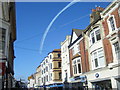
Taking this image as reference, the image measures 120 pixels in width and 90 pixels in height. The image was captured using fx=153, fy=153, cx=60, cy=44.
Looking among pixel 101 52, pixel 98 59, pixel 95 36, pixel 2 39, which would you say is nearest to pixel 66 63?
pixel 95 36

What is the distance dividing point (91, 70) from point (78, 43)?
6167 mm

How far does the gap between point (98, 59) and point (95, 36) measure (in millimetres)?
3042

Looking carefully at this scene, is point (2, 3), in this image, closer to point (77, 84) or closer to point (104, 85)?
point (104, 85)

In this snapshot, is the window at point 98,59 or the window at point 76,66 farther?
the window at point 76,66

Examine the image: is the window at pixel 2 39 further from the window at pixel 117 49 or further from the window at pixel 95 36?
the window at pixel 95 36

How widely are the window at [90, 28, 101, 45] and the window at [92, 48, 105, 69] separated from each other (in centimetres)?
160

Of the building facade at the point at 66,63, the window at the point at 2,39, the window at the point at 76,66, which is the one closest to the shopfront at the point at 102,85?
the window at the point at 76,66

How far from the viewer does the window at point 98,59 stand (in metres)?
18.3

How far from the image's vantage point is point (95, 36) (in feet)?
64.8

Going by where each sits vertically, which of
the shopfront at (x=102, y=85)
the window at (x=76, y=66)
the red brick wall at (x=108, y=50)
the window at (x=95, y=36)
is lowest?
the shopfront at (x=102, y=85)

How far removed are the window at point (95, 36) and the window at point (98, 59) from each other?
160 centimetres

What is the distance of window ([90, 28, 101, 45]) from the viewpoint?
19.4 metres

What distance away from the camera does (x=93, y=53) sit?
786 inches

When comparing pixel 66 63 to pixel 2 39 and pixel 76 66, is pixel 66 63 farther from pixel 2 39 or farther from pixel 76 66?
pixel 2 39
